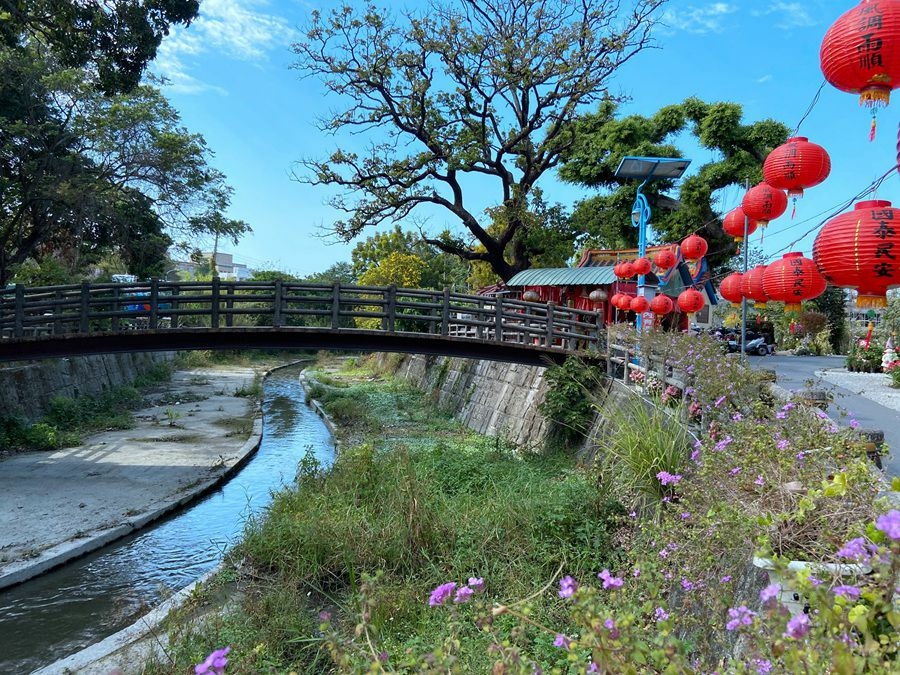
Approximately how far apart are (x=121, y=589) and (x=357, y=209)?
15129 mm

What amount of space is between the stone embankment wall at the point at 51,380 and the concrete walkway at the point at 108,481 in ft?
6.37

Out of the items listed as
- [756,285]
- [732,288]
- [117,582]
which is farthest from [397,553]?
[732,288]

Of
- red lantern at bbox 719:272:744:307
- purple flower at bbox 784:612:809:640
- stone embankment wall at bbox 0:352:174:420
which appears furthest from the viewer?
stone embankment wall at bbox 0:352:174:420

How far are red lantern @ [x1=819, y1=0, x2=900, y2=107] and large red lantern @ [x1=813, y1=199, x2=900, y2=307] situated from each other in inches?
35.8

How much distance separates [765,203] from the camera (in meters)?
7.21

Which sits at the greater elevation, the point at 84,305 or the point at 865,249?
the point at 865,249

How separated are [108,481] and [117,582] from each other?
15.3ft

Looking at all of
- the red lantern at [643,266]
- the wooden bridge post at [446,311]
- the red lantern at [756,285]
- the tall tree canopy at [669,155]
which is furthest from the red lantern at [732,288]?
the tall tree canopy at [669,155]

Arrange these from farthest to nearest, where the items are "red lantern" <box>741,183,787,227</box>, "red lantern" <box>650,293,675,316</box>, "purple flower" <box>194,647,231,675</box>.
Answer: "red lantern" <box>650,293,675,316</box>
"red lantern" <box>741,183,787,227</box>
"purple flower" <box>194,647,231,675</box>

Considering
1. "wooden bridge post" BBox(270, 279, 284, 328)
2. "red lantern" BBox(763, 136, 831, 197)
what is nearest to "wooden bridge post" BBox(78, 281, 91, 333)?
"wooden bridge post" BBox(270, 279, 284, 328)

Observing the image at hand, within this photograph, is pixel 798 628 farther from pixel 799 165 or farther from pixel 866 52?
pixel 799 165

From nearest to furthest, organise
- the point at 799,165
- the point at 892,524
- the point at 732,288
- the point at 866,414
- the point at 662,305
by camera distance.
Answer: the point at 892,524
the point at 799,165
the point at 732,288
the point at 866,414
the point at 662,305

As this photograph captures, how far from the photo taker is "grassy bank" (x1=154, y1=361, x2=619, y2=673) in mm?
5016

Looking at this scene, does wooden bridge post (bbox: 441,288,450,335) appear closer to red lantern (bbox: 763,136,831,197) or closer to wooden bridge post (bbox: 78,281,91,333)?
red lantern (bbox: 763,136,831,197)
